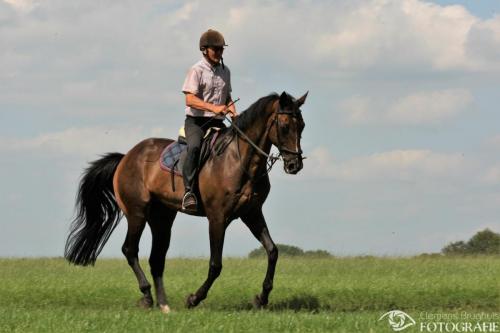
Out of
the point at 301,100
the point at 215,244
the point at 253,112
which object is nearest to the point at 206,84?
the point at 253,112

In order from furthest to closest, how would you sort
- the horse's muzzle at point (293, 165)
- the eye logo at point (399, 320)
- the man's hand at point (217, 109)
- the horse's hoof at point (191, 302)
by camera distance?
the horse's hoof at point (191, 302), the man's hand at point (217, 109), the horse's muzzle at point (293, 165), the eye logo at point (399, 320)

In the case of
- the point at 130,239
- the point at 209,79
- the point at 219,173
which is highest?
the point at 209,79

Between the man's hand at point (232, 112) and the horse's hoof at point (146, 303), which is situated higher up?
the man's hand at point (232, 112)

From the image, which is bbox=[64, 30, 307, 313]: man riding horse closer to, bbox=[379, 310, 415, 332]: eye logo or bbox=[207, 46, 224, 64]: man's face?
bbox=[207, 46, 224, 64]: man's face

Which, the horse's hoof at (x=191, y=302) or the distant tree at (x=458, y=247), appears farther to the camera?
the distant tree at (x=458, y=247)

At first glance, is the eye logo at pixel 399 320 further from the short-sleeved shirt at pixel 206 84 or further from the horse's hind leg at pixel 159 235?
the horse's hind leg at pixel 159 235

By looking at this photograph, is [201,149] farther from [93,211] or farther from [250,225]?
[93,211]

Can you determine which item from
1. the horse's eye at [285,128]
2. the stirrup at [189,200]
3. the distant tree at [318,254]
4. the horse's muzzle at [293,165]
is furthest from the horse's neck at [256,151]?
the distant tree at [318,254]

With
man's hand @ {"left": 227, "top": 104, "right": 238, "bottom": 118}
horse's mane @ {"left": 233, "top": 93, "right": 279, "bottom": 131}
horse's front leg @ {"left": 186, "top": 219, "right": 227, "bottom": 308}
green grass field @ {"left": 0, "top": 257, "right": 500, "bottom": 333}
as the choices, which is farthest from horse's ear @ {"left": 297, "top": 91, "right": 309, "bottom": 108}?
green grass field @ {"left": 0, "top": 257, "right": 500, "bottom": 333}

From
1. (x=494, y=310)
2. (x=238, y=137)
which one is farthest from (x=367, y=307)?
(x=238, y=137)

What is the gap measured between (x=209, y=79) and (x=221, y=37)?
66 cm

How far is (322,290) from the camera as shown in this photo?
15344 millimetres

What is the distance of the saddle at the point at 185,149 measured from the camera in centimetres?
1245

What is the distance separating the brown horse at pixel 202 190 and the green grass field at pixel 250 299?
97 centimetres
